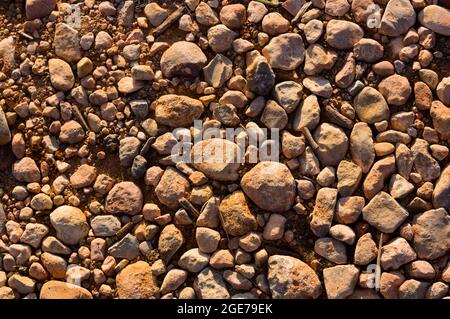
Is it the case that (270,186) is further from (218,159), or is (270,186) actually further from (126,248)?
(126,248)

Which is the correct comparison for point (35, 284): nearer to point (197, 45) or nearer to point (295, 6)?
point (197, 45)

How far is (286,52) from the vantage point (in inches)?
107

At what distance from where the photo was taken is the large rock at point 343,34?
8.87 feet

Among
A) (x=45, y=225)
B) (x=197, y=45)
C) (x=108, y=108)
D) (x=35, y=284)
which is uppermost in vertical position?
(x=197, y=45)

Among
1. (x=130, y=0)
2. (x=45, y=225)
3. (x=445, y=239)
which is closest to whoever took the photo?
(x=445, y=239)

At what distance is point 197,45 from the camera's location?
9.20 feet

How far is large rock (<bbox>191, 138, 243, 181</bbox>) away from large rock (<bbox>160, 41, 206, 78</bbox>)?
37 cm

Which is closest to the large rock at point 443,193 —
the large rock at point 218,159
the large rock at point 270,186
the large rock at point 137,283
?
the large rock at point 270,186

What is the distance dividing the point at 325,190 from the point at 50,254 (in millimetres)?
1317

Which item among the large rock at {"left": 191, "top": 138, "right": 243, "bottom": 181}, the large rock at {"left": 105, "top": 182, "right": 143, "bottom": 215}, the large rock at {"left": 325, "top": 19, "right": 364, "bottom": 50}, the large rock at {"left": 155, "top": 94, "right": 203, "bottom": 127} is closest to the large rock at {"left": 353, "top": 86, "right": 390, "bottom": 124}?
the large rock at {"left": 325, "top": 19, "right": 364, "bottom": 50}

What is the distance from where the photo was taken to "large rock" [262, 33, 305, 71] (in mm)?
2709

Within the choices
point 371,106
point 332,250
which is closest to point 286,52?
point 371,106

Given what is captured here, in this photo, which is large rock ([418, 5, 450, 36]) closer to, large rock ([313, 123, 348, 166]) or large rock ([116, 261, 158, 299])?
large rock ([313, 123, 348, 166])

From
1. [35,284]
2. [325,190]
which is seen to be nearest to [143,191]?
[35,284]
